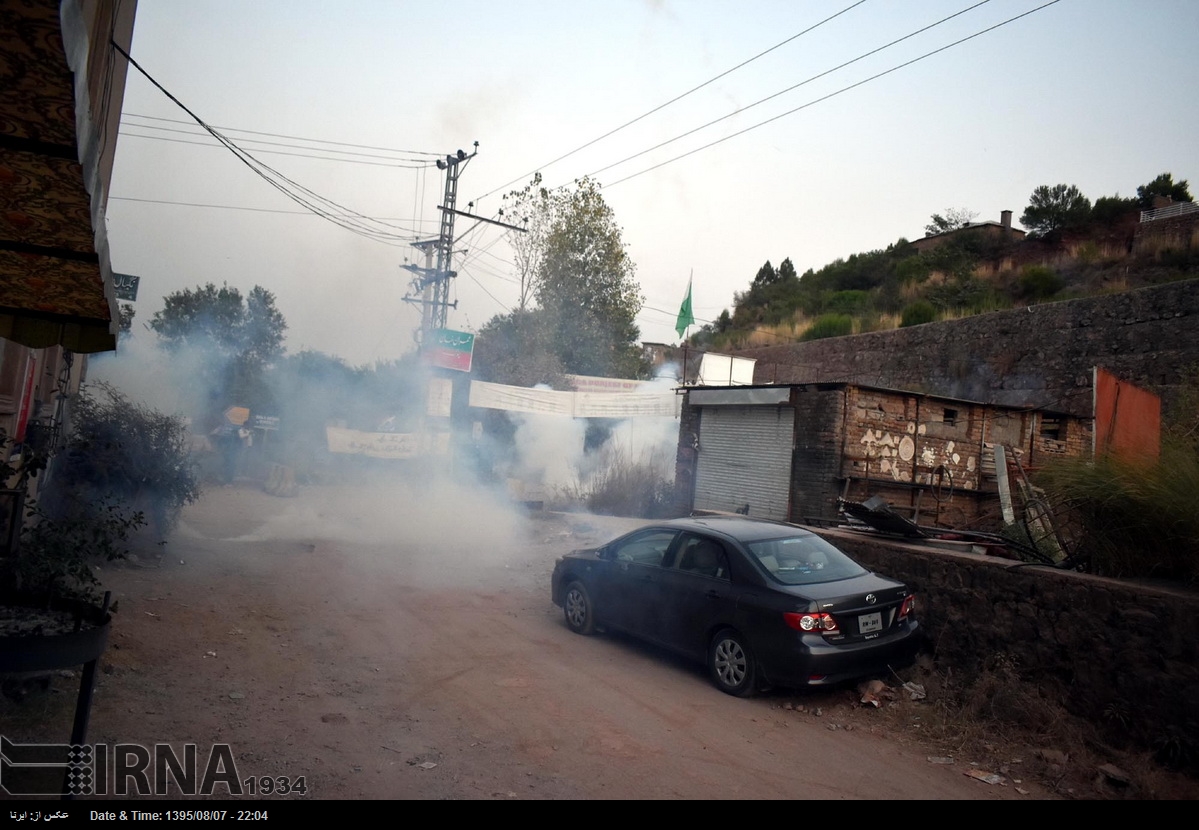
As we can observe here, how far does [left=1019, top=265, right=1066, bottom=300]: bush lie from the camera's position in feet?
74.9

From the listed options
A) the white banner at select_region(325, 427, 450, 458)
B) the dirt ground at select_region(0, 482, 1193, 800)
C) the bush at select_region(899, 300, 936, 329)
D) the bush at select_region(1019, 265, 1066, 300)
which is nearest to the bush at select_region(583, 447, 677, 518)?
the white banner at select_region(325, 427, 450, 458)

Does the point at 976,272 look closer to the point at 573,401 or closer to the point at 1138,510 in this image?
the point at 573,401

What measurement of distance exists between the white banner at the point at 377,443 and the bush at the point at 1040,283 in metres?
18.6

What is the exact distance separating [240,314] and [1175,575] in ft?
139

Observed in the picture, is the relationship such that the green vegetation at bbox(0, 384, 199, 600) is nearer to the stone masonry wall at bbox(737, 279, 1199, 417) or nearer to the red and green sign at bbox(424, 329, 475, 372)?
the red and green sign at bbox(424, 329, 475, 372)

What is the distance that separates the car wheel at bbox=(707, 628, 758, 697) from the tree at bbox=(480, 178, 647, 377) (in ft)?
81.0

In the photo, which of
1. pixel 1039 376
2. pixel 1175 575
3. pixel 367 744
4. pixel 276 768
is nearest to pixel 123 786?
pixel 276 768

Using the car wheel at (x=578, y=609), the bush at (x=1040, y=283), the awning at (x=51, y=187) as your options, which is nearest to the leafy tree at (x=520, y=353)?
the bush at (x=1040, y=283)

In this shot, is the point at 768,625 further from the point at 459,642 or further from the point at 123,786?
the point at 123,786

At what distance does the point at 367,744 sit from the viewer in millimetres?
4973

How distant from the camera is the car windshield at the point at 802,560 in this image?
6.73m

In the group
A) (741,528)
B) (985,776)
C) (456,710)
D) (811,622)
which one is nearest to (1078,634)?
(985,776)

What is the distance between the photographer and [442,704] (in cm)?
585

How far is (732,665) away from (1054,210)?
35.3 meters
